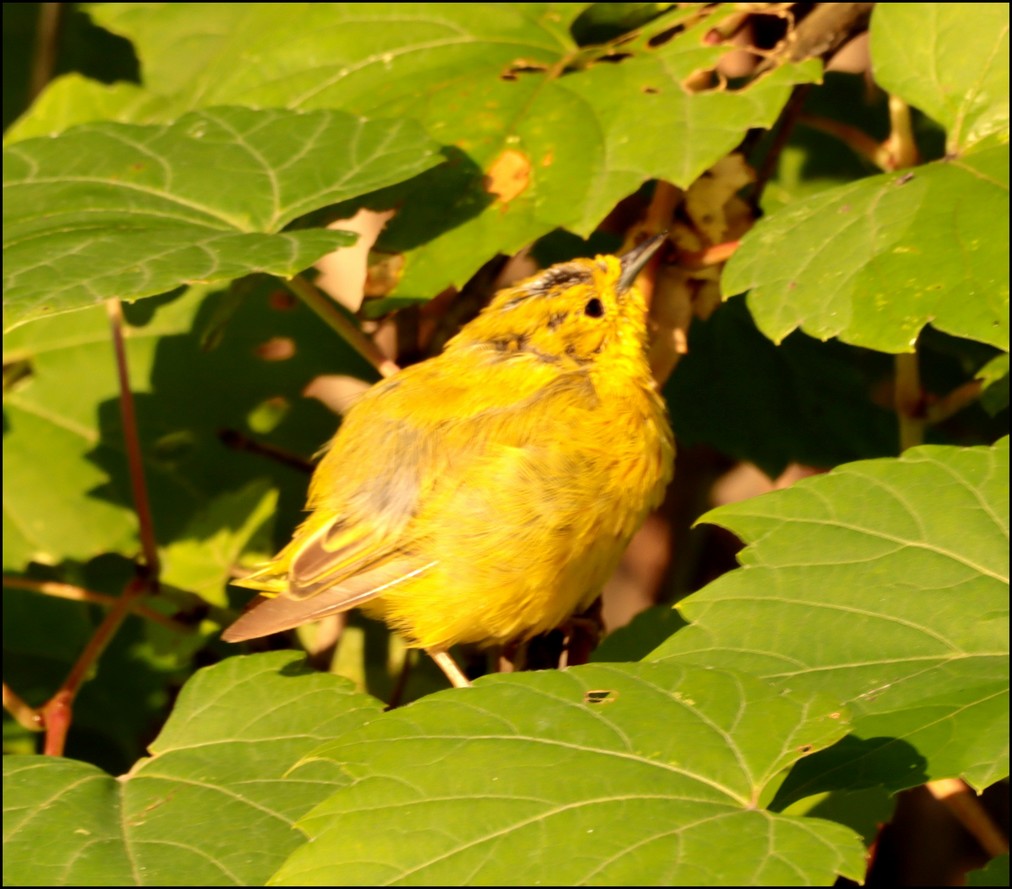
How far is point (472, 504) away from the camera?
2691mm

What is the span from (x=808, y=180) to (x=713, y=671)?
95.9 inches

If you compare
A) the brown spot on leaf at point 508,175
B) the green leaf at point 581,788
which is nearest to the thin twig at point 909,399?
the brown spot on leaf at point 508,175

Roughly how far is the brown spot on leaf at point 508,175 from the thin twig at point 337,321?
443 millimetres

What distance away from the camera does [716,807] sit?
1546mm

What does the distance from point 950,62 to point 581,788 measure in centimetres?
191

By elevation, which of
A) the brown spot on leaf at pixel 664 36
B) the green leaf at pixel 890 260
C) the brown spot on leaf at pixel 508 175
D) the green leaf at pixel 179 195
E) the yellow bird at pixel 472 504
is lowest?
the yellow bird at pixel 472 504

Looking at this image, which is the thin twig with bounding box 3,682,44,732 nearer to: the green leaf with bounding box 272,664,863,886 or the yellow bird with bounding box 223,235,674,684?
the yellow bird with bounding box 223,235,674,684

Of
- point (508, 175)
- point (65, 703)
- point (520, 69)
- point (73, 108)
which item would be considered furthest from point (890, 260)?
point (73, 108)

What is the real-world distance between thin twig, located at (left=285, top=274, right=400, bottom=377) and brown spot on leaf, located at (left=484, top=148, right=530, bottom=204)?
1.45 ft

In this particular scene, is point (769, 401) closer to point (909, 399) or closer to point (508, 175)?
point (909, 399)

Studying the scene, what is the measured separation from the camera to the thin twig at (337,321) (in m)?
2.63

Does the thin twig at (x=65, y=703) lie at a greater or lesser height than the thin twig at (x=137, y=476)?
lesser

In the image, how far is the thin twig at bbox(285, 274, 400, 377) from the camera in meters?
2.63

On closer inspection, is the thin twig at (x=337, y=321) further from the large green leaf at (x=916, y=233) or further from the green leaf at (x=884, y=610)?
the green leaf at (x=884, y=610)
